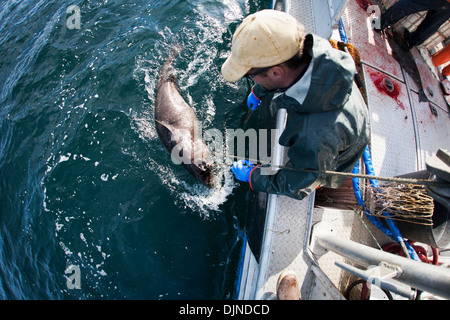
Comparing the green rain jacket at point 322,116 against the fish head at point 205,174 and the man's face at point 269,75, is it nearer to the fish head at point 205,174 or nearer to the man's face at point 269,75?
the man's face at point 269,75

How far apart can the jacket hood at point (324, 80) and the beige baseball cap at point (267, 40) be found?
0.18 metres

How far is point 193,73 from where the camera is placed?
5.94 metres

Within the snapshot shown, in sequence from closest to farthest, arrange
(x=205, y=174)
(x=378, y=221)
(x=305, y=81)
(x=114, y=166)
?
(x=305, y=81), (x=378, y=221), (x=205, y=174), (x=114, y=166)

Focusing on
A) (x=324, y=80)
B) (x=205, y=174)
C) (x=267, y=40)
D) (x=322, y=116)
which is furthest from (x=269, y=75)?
(x=205, y=174)

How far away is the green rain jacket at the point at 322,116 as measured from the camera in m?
2.03

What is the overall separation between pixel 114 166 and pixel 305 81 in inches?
164

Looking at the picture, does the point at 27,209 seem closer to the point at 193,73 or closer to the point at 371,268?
the point at 193,73

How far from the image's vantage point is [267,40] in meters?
1.97

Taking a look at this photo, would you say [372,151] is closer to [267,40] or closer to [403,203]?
[403,203]

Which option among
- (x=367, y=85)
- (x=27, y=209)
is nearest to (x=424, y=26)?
(x=367, y=85)

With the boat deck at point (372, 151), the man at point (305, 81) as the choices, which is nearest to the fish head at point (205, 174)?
the boat deck at point (372, 151)

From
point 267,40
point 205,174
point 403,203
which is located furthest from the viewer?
point 205,174

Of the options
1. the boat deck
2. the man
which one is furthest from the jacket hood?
the boat deck

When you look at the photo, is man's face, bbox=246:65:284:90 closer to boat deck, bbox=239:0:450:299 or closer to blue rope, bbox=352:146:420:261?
boat deck, bbox=239:0:450:299
